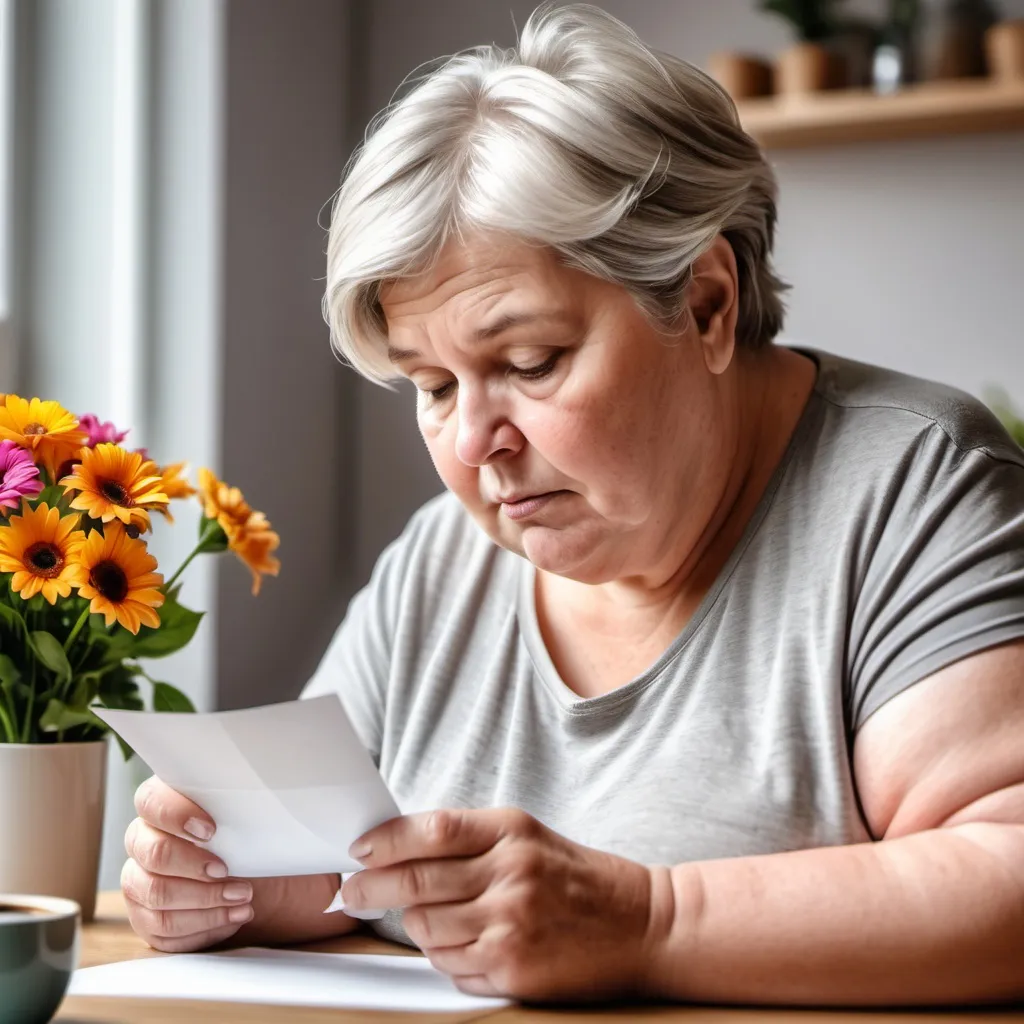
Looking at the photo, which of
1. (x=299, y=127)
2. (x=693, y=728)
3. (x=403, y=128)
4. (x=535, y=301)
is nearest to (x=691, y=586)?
(x=693, y=728)

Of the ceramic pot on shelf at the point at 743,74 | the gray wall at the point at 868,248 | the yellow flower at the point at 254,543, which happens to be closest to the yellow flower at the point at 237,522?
the yellow flower at the point at 254,543

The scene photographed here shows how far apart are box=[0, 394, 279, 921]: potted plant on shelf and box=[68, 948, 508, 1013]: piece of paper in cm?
19

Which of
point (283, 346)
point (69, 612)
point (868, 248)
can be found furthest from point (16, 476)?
point (868, 248)

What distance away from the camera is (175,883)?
3.37 feet

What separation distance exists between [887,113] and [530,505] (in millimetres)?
1404

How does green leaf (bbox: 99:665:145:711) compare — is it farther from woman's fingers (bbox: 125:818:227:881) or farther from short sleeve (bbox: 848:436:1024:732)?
short sleeve (bbox: 848:436:1024:732)

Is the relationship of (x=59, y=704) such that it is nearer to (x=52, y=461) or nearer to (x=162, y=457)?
(x=52, y=461)

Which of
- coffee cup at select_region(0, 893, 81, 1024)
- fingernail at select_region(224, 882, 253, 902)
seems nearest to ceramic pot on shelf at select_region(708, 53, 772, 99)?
fingernail at select_region(224, 882, 253, 902)

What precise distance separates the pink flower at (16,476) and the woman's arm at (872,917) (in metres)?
0.56

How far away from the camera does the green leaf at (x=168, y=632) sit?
1.22 meters

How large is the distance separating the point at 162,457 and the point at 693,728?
121 centimetres

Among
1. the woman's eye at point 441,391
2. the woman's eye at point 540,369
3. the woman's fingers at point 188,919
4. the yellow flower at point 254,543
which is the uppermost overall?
the woman's eye at point 540,369

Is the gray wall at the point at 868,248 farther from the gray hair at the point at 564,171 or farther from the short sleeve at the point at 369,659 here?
the gray hair at the point at 564,171

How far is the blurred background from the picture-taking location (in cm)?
201
